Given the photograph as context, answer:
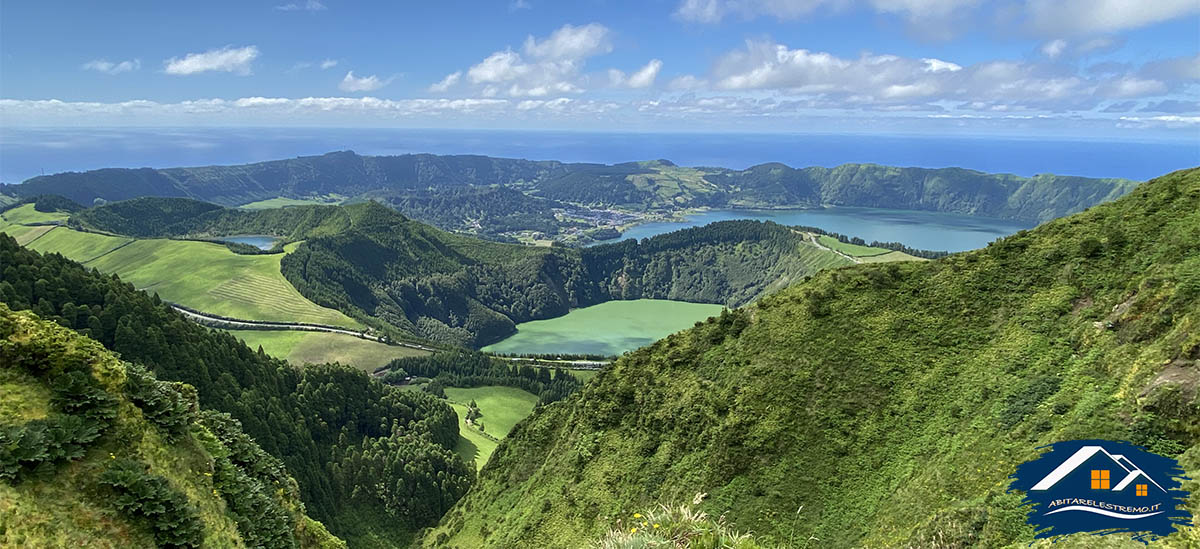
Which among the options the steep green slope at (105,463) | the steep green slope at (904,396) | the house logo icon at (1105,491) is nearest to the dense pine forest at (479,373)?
the steep green slope at (904,396)

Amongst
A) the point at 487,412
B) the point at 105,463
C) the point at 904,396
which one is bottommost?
the point at 487,412

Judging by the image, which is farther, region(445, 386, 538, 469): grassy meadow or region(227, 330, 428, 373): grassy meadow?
region(227, 330, 428, 373): grassy meadow

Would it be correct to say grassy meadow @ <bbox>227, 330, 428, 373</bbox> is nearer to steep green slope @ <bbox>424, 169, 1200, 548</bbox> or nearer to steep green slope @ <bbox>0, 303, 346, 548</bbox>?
steep green slope @ <bbox>424, 169, 1200, 548</bbox>

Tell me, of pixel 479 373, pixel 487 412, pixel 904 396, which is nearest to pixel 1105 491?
pixel 904 396

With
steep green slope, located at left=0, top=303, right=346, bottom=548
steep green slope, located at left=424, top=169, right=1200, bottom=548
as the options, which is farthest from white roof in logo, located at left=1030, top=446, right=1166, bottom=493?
steep green slope, located at left=0, top=303, right=346, bottom=548

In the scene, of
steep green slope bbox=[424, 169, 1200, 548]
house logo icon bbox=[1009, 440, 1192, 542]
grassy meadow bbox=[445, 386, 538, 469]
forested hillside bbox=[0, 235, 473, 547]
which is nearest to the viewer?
house logo icon bbox=[1009, 440, 1192, 542]

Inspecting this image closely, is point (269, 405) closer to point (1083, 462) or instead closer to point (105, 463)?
point (105, 463)

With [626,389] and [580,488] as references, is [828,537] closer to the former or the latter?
[580,488]

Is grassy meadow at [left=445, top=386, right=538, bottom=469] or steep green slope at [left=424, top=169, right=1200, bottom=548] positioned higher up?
steep green slope at [left=424, top=169, right=1200, bottom=548]

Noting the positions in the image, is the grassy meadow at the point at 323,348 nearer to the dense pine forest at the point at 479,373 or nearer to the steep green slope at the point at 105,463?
the dense pine forest at the point at 479,373
